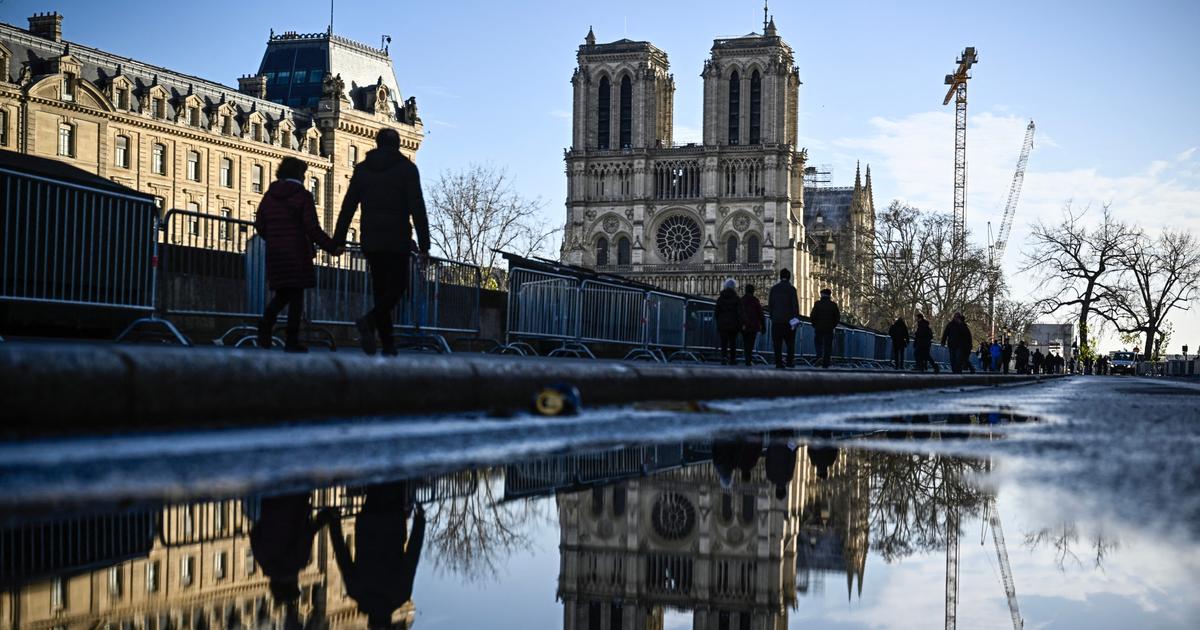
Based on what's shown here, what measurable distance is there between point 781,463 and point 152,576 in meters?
2.70

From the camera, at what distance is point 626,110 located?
374ft

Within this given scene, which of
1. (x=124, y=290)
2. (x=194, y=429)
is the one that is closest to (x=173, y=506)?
(x=194, y=429)

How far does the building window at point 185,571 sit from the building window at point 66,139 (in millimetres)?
59974

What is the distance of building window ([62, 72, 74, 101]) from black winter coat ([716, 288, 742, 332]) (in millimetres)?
44564

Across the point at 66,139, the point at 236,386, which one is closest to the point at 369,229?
the point at 236,386

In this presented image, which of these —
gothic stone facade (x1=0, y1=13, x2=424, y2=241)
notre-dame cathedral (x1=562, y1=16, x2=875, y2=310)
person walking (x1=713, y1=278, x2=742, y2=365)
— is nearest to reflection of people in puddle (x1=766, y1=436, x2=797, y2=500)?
person walking (x1=713, y1=278, x2=742, y2=365)

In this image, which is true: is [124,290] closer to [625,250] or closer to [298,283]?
[298,283]

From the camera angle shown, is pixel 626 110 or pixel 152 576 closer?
pixel 152 576

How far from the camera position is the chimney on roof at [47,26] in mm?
62688

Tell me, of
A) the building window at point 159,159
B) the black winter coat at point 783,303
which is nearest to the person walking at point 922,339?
the black winter coat at point 783,303

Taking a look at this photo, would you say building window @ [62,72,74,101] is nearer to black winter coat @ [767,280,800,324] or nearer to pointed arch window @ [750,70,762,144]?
black winter coat @ [767,280,800,324]

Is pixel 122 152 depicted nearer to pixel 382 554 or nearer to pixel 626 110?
pixel 626 110

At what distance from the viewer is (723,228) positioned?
11294 centimetres

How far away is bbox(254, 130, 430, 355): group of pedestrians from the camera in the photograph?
953 centimetres
